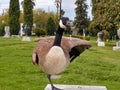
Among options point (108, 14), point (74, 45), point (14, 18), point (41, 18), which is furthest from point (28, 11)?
point (74, 45)

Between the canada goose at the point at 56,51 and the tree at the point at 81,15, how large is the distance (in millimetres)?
61624

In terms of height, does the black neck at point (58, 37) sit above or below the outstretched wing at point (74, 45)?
above

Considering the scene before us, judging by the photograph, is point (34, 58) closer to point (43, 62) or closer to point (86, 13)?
point (43, 62)

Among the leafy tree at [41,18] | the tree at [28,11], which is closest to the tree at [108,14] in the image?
the tree at [28,11]

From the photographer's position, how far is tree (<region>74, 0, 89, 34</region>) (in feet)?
224

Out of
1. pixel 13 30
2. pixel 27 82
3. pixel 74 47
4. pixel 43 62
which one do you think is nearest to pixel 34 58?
pixel 43 62

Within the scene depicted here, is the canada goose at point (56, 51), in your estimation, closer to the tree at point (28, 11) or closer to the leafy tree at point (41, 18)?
the tree at point (28, 11)

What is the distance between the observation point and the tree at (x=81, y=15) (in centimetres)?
6838

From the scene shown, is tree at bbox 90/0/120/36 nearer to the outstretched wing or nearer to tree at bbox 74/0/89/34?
the outstretched wing

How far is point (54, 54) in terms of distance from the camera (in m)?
5.61

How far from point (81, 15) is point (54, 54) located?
2525 inches

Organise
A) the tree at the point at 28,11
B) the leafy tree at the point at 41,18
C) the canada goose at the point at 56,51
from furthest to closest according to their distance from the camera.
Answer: the leafy tree at the point at 41,18
the tree at the point at 28,11
the canada goose at the point at 56,51

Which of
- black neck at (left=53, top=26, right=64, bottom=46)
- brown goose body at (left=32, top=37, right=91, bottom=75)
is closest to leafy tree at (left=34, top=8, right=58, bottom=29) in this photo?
brown goose body at (left=32, top=37, right=91, bottom=75)

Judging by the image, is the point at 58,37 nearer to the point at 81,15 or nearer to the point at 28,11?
the point at 28,11
